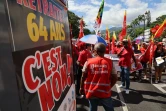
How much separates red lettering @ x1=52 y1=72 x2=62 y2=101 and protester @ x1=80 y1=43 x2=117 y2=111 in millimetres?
1347

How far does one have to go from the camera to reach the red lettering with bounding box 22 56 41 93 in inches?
42.1

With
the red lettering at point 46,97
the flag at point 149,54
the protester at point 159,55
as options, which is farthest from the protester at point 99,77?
the flag at point 149,54

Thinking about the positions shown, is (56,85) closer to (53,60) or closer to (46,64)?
(53,60)

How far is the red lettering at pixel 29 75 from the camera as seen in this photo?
42.1 inches

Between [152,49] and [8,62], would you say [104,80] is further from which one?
[152,49]

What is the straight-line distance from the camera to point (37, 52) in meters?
1.26

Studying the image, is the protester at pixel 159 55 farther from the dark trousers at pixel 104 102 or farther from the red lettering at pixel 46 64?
the red lettering at pixel 46 64

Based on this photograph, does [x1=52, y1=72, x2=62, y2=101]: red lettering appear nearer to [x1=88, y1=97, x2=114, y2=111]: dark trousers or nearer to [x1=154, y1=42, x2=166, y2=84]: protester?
[x1=88, y1=97, x2=114, y2=111]: dark trousers

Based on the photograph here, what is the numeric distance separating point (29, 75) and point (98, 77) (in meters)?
2.06

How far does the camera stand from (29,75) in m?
1.12

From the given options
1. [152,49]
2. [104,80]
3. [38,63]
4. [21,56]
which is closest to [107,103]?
[104,80]

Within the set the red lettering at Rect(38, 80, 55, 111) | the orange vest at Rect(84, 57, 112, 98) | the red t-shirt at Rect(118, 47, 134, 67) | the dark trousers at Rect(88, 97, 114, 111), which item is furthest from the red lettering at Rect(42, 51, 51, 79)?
the red t-shirt at Rect(118, 47, 134, 67)

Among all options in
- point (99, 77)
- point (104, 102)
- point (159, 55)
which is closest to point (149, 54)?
point (159, 55)

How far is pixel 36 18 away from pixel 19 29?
275 mm
